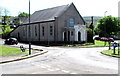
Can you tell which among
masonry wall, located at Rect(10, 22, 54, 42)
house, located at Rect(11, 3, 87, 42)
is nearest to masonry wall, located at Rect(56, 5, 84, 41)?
house, located at Rect(11, 3, 87, 42)

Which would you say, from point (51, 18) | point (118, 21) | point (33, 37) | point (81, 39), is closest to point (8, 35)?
point (33, 37)

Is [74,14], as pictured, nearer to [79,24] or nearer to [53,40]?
[79,24]

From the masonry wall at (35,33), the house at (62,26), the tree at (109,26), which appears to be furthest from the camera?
the tree at (109,26)

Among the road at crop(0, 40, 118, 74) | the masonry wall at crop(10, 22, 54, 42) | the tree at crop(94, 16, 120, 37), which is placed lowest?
the road at crop(0, 40, 118, 74)

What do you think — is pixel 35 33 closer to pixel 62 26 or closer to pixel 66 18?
pixel 62 26

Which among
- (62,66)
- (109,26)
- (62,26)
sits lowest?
(62,66)

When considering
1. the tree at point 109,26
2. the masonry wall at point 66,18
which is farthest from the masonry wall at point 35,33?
the tree at point 109,26

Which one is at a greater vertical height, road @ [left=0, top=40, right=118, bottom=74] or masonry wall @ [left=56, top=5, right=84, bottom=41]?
masonry wall @ [left=56, top=5, right=84, bottom=41]

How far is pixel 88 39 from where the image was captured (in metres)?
52.8

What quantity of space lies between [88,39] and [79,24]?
24.1 feet

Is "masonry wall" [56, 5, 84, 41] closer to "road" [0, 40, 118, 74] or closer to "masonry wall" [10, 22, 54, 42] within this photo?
"masonry wall" [10, 22, 54, 42]

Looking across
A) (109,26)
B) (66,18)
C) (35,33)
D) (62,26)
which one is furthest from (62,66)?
(109,26)

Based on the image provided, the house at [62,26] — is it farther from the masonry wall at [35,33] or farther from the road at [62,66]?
the road at [62,66]

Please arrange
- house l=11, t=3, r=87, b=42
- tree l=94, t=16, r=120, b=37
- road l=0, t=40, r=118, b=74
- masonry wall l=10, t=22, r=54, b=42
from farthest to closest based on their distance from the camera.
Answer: tree l=94, t=16, r=120, b=37
masonry wall l=10, t=22, r=54, b=42
house l=11, t=3, r=87, b=42
road l=0, t=40, r=118, b=74
